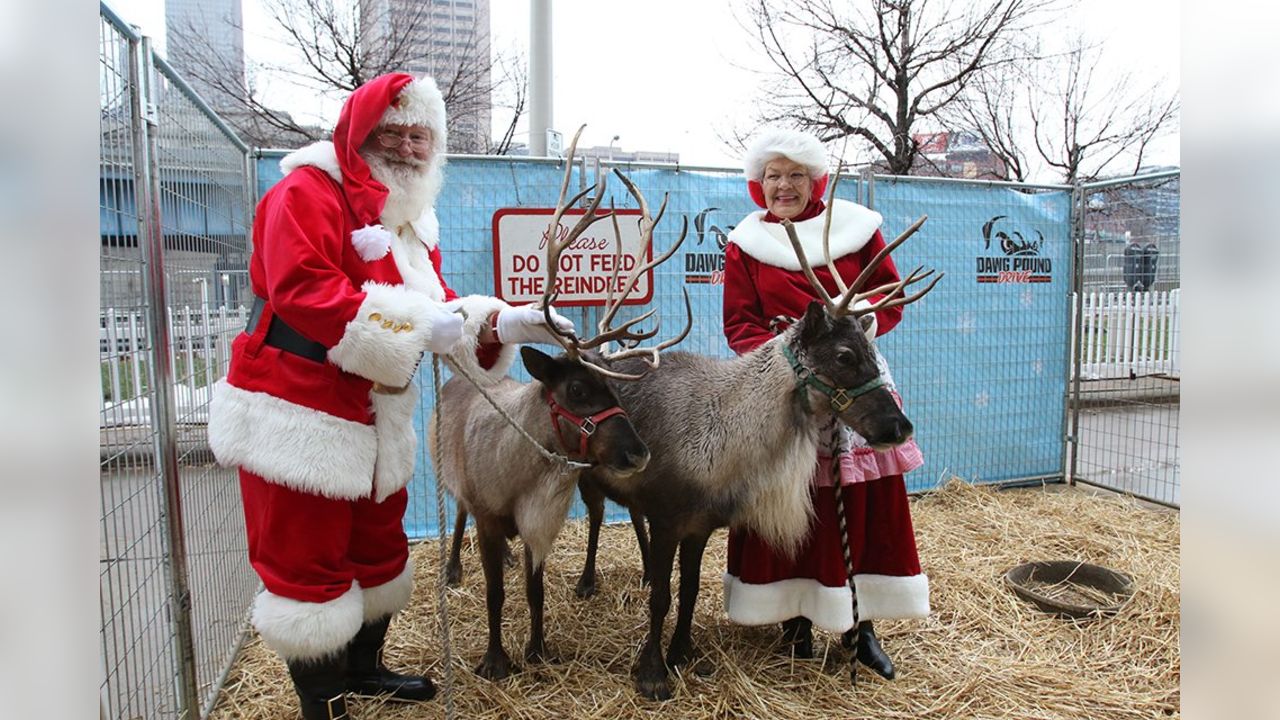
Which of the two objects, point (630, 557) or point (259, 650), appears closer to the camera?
point (259, 650)

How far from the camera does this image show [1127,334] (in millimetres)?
7035

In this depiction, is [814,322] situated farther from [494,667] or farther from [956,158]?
[956,158]

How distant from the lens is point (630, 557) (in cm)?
496

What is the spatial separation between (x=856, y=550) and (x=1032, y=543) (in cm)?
257

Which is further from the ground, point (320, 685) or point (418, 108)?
point (418, 108)

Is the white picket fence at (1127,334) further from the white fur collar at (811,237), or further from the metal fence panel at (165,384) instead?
the metal fence panel at (165,384)

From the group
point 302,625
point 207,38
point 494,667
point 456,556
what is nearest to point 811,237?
point 494,667

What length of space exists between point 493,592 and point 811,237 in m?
2.15

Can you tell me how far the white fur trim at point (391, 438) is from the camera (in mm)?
2584

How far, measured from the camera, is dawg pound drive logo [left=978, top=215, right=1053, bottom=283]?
6.30m

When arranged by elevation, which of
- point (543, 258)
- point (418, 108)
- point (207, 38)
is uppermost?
point (207, 38)

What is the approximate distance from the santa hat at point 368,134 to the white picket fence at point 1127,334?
20.3 ft
